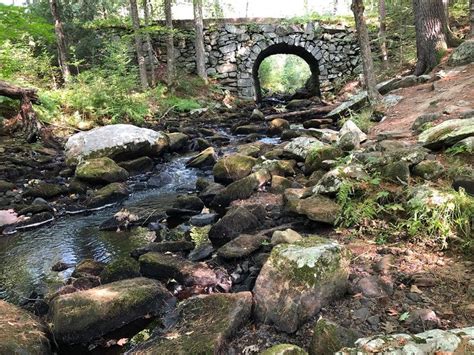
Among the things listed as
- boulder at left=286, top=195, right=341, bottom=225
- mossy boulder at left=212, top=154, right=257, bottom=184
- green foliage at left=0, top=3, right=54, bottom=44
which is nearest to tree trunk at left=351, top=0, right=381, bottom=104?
mossy boulder at left=212, top=154, right=257, bottom=184

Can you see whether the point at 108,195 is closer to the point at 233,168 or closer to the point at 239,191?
the point at 233,168

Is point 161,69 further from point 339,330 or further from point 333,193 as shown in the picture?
point 339,330

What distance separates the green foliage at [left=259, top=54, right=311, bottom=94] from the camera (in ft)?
119

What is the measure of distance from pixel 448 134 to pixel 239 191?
3011 mm

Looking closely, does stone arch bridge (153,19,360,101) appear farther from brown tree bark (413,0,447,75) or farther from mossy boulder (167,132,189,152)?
mossy boulder (167,132,189,152)

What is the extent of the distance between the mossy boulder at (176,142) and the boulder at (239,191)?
416 centimetres

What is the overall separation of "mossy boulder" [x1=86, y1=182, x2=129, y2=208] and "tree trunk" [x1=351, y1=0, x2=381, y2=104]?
20.2 feet

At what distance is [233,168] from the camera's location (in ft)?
23.8

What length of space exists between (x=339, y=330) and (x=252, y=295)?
85 cm

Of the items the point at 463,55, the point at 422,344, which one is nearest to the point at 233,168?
the point at 422,344

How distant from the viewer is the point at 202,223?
5.64 m

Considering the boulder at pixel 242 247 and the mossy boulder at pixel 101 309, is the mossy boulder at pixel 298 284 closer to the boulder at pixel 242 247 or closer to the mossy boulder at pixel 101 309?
the boulder at pixel 242 247

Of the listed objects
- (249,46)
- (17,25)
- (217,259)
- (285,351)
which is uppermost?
(17,25)

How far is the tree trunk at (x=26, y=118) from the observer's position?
9531 mm
